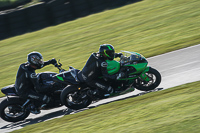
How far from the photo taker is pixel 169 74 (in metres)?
9.36

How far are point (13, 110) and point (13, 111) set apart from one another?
3cm

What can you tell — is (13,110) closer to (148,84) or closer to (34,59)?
(34,59)

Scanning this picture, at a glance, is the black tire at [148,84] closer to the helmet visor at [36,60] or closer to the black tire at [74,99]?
the black tire at [74,99]

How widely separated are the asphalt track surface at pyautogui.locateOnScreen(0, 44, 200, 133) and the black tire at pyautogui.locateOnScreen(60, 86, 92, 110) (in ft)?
0.56

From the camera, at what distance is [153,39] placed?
13.5 meters

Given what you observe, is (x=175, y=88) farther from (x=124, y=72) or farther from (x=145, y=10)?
(x=145, y=10)

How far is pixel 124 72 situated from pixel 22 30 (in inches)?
449

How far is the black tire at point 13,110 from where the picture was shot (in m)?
8.16

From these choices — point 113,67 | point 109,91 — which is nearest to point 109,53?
point 113,67

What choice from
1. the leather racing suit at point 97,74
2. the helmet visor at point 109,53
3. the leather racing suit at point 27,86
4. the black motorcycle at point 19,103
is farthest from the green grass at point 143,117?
the helmet visor at point 109,53

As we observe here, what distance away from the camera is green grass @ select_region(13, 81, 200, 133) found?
5883 mm

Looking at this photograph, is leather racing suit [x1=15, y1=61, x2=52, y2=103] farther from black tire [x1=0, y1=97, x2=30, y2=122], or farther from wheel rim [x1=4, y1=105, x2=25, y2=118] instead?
wheel rim [x1=4, y1=105, x2=25, y2=118]


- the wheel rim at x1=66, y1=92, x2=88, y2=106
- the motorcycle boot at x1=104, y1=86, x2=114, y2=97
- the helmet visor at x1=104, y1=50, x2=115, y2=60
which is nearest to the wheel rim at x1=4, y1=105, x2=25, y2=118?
the wheel rim at x1=66, y1=92, x2=88, y2=106

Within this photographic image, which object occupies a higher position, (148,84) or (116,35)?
(116,35)
